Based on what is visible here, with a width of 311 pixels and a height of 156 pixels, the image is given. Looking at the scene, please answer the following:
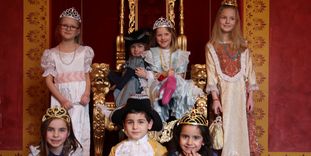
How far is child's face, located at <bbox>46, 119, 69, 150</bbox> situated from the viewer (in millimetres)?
4258

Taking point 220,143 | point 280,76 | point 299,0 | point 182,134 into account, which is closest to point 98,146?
point 220,143

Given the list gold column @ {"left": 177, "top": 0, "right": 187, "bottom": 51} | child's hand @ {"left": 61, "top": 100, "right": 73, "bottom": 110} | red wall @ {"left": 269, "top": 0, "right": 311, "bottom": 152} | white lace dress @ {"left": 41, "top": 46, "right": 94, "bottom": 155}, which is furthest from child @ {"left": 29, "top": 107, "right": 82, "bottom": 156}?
red wall @ {"left": 269, "top": 0, "right": 311, "bottom": 152}

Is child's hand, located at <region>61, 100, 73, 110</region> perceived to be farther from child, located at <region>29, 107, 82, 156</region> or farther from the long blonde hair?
the long blonde hair

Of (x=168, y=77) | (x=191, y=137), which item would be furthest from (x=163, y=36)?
(x=191, y=137)

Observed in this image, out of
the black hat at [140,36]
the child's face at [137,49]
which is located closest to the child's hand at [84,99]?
the child's face at [137,49]

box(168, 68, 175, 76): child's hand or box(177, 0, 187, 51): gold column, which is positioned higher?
box(177, 0, 187, 51): gold column

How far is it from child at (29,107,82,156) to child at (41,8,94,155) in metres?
1.06

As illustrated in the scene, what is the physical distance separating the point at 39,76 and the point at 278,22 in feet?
7.93

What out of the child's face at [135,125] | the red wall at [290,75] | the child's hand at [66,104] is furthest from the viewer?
the red wall at [290,75]

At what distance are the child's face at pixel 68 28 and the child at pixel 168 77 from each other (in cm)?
67

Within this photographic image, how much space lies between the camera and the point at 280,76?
254 inches

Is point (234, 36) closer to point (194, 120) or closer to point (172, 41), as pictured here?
point (172, 41)

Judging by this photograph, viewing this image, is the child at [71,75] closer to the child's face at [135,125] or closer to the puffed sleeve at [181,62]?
the puffed sleeve at [181,62]

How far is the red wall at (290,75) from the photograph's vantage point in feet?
21.1
